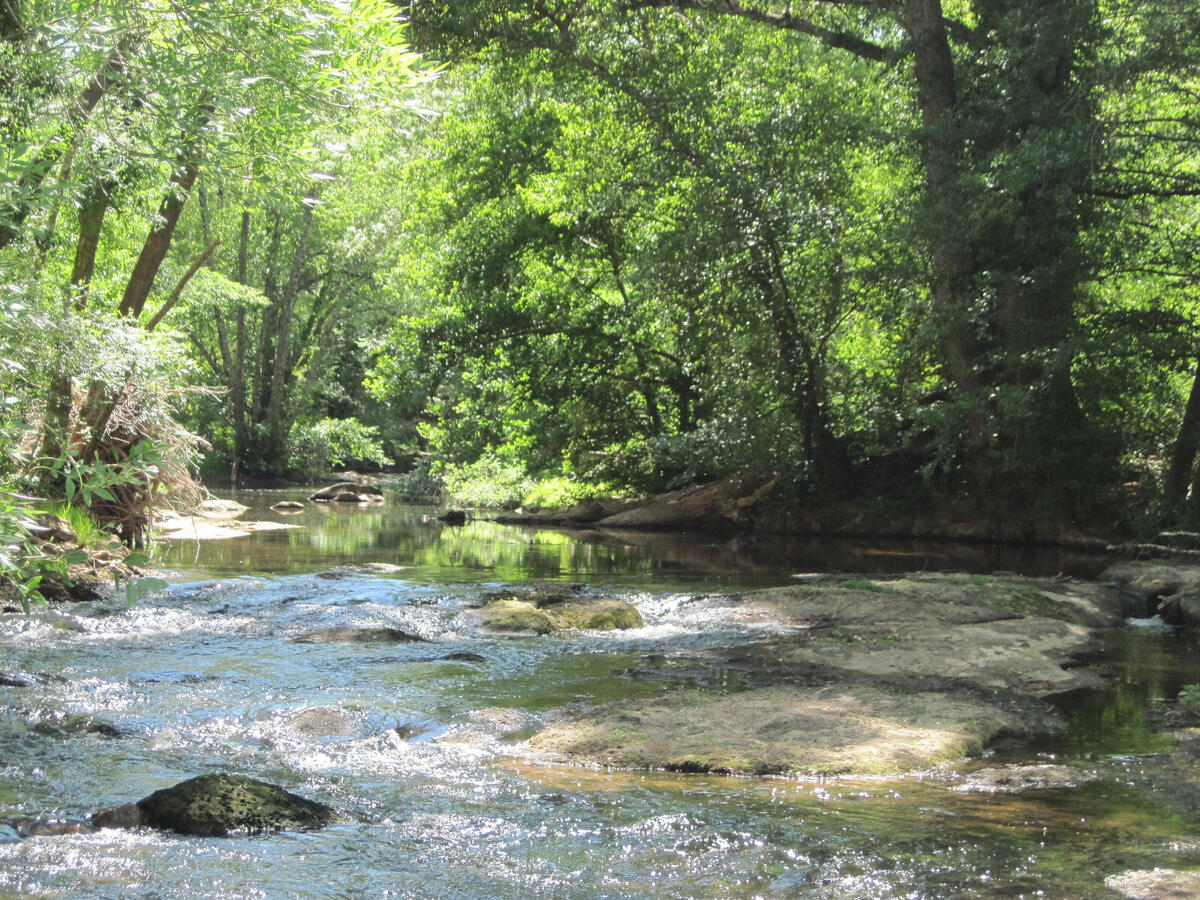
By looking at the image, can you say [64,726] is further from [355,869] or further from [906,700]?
[906,700]

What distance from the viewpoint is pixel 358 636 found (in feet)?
28.1

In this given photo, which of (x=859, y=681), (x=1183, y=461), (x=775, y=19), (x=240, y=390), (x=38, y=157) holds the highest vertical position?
(x=775, y=19)

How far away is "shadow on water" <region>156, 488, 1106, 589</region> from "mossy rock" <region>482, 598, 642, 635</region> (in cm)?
255

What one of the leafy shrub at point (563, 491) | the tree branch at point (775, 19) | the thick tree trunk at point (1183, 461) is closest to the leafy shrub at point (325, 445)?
the leafy shrub at point (563, 491)

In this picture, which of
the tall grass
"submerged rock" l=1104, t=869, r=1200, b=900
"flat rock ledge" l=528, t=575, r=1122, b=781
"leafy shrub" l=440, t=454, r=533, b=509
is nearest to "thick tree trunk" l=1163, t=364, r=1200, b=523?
"flat rock ledge" l=528, t=575, r=1122, b=781

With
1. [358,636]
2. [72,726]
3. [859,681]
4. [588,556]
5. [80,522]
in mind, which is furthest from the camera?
[588,556]

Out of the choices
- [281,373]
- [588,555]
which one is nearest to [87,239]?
[588,555]

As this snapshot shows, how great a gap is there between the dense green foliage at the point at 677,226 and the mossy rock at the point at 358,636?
2059 millimetres

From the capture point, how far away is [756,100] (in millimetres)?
19125

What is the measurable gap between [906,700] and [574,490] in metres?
18.0

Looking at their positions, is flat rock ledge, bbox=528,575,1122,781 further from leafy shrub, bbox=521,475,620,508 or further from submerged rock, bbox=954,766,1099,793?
leafy shrub, bbox=521,475,620,508

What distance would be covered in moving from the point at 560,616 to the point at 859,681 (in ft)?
10.1

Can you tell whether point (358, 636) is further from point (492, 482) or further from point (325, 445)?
point (325, 445)

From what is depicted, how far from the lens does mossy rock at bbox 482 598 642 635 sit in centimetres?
916
